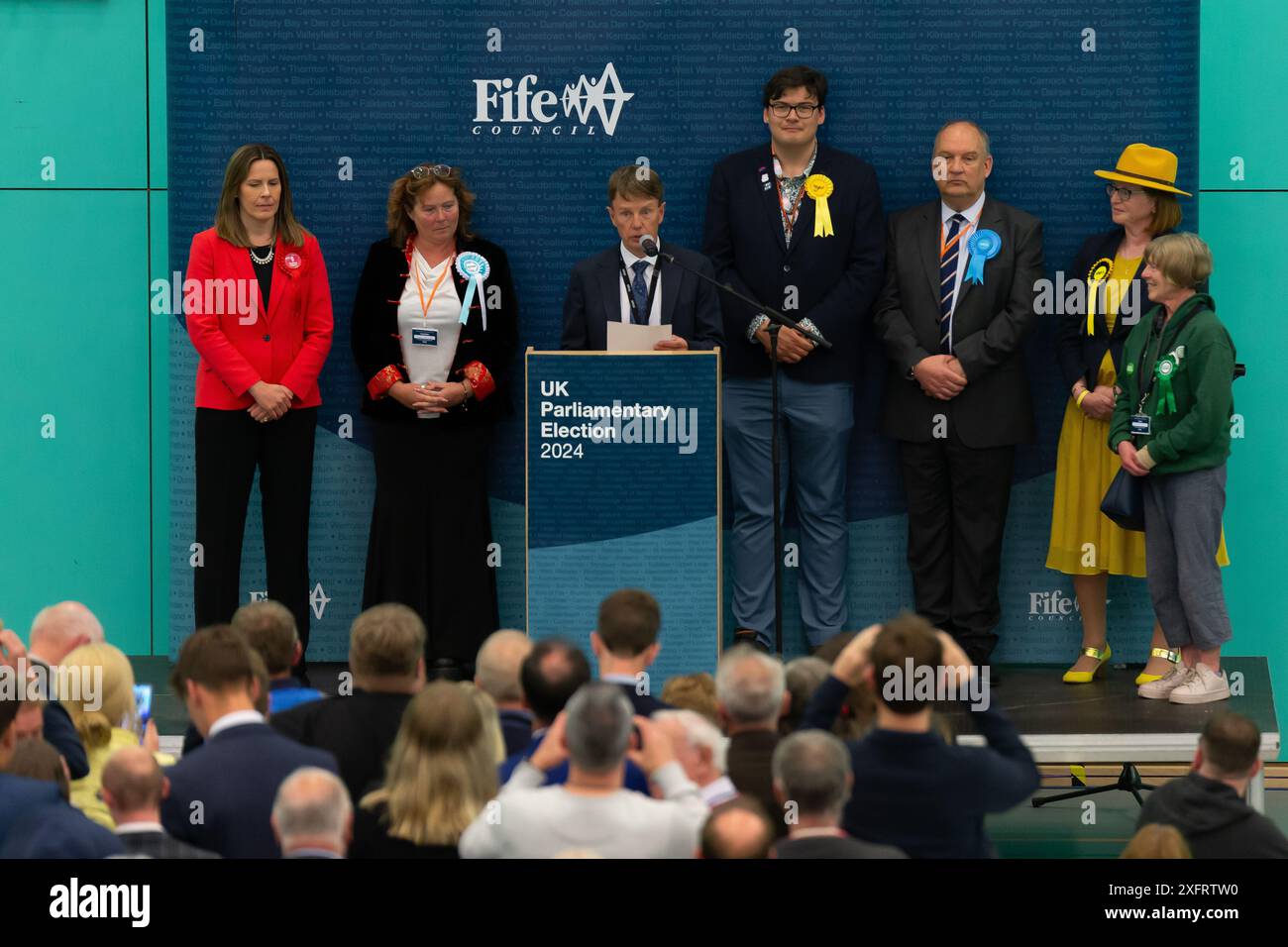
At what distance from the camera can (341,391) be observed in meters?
8.00

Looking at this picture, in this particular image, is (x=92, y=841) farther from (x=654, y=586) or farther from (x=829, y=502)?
(x=829, y=502)

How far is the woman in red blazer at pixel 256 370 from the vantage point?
290 inches

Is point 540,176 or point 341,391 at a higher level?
point 540,176

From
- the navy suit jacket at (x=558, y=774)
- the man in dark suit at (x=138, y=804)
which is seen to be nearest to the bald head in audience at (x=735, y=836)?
the navy suit jacket at (x=558, y=774)

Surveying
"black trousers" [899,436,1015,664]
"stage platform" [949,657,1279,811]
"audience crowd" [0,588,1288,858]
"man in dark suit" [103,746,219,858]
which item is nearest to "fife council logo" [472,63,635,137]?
"black trousers" [899,436,1015,664]

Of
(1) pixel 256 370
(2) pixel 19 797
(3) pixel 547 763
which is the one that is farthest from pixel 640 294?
(2) pixel 19 797

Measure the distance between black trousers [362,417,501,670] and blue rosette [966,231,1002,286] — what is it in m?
1.98

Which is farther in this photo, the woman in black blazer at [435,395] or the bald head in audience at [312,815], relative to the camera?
the woman in black blazer at [435,395]

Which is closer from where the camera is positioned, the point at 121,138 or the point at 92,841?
the point at 92,841

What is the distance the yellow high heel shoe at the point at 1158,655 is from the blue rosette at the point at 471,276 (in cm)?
284

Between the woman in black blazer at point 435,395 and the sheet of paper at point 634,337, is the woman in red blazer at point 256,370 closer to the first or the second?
the woman in black blazer at point 435,395
